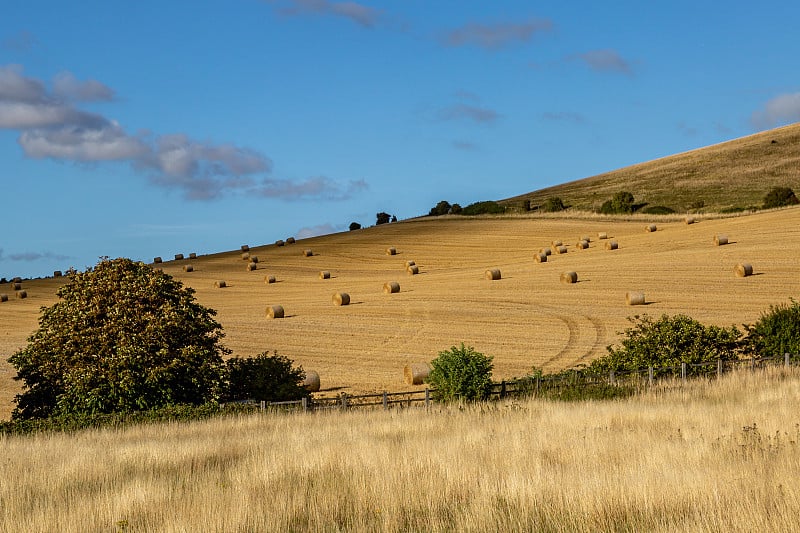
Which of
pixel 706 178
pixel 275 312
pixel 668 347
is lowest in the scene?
pixel 668 347

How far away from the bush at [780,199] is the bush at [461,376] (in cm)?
6291

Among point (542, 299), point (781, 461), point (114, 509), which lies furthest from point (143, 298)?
point (542, 299)

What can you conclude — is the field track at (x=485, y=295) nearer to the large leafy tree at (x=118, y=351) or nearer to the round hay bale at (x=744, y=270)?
the round hay bale at (x=744, y=270)

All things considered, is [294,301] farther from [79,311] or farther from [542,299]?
[79,311]

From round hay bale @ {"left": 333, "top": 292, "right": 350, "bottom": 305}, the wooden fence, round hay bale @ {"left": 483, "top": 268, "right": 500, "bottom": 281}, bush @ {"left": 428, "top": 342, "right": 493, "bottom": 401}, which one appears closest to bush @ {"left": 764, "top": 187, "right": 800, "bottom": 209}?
round hay bale @ {"left": 483, "top": 268, "right": 500, "bottom": 281}

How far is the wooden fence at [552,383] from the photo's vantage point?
2611 centimetres

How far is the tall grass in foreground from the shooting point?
1135 centimetres

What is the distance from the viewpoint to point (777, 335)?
3234 cm

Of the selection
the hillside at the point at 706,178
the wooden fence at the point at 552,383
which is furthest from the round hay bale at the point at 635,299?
the hillside at the point at 706,178

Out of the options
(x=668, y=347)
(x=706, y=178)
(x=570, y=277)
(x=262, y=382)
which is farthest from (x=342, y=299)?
(x=706, y=178)

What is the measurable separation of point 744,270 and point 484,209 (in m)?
55.6

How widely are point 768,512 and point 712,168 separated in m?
114

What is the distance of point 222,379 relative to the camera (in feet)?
88.6

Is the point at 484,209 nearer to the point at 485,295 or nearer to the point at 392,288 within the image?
the point at 392,288
